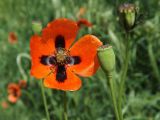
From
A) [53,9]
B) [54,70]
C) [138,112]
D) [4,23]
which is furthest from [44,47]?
[4,23]

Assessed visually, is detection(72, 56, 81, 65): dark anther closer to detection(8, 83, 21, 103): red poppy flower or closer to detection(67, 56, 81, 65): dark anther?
detection(67, 56, 81, 65): dark anther

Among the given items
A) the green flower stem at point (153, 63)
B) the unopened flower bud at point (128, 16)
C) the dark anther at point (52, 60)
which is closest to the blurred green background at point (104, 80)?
the green flower stem at point (153, 63)

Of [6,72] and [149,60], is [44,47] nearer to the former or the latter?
[149,60]

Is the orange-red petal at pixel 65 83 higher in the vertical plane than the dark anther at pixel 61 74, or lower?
lower

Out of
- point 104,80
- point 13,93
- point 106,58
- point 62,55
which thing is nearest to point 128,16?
point 106,58

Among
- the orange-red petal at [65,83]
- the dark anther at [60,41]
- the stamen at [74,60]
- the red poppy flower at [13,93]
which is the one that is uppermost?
the dark anther at [60,41]

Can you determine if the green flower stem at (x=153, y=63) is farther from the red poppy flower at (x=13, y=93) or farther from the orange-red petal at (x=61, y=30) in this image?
the orange-red petal at (x=61, y=30)

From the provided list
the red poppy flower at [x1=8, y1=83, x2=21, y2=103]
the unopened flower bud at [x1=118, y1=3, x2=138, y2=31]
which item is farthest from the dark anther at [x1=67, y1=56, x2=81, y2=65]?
the red poppy flower at [x1=8, y1=83, x2=21, y2=103]
